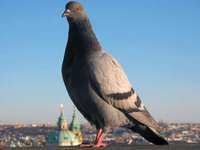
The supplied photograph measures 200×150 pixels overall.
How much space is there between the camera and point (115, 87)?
5.05 metres

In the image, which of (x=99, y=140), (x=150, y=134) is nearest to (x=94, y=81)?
(x=99, y=140)

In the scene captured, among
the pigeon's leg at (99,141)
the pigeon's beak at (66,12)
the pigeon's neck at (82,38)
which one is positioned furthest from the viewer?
the pigeon's neck at (82,38)

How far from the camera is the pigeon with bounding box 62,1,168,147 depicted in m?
4.88

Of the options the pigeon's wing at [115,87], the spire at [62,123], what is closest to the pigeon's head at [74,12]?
the pigeon's wing at [115,87]

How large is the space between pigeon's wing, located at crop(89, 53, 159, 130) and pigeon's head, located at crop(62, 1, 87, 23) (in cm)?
37

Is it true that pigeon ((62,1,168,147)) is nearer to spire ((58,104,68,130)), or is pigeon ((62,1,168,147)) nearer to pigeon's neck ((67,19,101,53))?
pigeon's neck ((67,19,101,53))

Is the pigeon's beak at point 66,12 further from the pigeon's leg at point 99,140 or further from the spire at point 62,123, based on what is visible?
the spire at point 62,123

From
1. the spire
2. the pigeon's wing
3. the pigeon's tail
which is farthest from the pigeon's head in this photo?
the spire

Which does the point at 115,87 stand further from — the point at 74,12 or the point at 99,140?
the point at 74,12

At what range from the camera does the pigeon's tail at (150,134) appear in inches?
198

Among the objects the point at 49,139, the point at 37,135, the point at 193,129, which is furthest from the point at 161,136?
the point at 37,135

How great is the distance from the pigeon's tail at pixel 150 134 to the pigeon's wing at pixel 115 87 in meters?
0.06

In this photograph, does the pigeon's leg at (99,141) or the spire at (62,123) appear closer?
the pigeon's leg at (99,141)

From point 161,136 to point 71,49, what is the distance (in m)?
1.07
